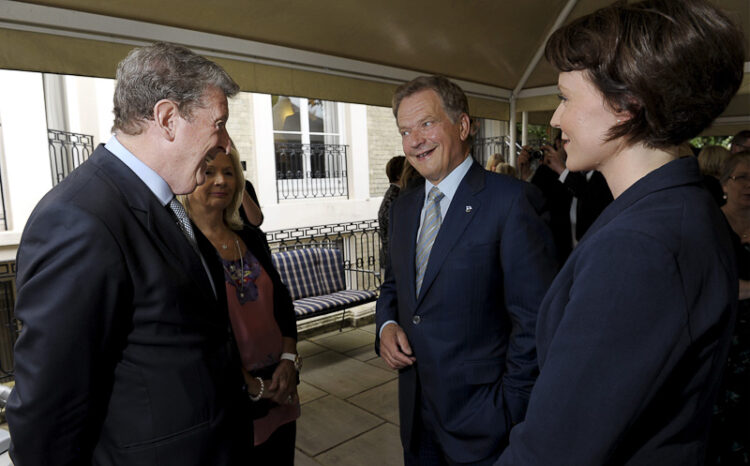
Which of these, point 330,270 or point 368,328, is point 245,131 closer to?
point 330,270

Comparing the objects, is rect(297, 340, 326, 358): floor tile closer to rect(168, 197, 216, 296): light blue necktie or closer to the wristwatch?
the wristwatch

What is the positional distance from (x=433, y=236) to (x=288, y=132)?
8821 millimetres

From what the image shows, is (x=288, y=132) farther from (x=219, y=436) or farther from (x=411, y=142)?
(x=219, y=436)

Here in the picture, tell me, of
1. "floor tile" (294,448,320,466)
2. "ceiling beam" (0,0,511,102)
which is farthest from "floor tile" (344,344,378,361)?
"ceiling beam" (0,0,511,102)

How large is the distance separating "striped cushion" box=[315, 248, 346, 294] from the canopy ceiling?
7.37 ft

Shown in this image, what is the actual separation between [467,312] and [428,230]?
39 centimetres

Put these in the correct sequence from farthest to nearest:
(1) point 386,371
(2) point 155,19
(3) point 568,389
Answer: (1) point 386,371 → (2) point 155,19 → (3) point 568,389

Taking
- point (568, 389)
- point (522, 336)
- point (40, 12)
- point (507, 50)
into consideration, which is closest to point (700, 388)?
point (568, 389)

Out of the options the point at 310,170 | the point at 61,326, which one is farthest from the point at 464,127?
the point at 310,170

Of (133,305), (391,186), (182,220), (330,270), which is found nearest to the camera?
(133,305)

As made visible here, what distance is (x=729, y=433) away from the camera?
2148mm

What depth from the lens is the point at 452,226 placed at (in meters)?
1.69

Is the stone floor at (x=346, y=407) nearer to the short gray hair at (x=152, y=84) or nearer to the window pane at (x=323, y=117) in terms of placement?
the short gray hair at (x=152, y=84)

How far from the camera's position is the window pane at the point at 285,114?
1019 centimetres
